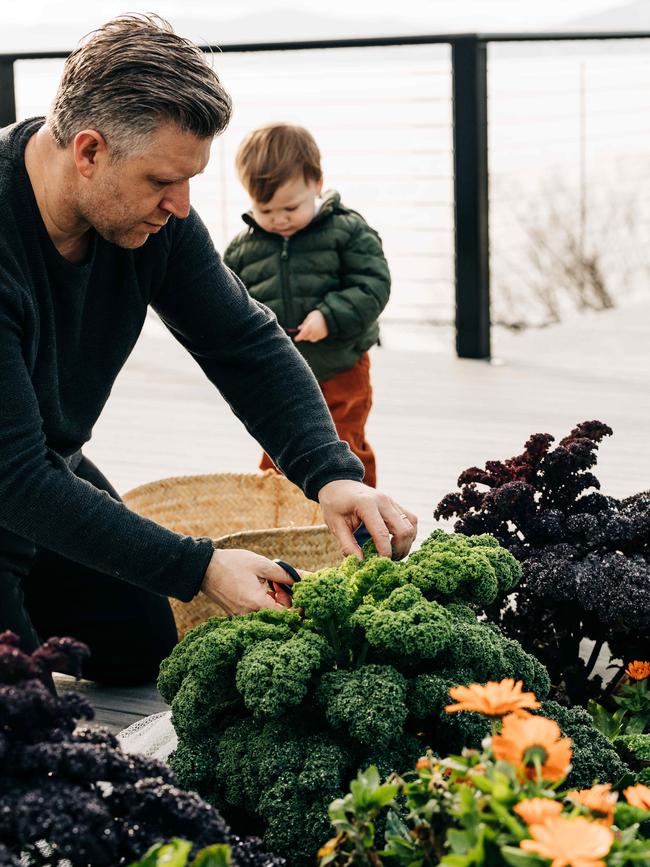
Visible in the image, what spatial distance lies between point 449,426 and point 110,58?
118 inches

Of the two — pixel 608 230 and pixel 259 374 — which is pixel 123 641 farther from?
pixel 608 230

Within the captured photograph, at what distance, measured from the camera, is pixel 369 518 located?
1.89 m

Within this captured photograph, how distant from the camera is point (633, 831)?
1.12m

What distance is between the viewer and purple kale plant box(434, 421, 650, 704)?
197 centimetres

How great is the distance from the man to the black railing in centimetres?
331


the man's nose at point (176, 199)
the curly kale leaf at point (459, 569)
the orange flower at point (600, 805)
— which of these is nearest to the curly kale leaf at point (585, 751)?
the curly kale leaf at point (459, 569)

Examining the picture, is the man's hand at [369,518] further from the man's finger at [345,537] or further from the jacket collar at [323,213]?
the jacket collar at [323,213]

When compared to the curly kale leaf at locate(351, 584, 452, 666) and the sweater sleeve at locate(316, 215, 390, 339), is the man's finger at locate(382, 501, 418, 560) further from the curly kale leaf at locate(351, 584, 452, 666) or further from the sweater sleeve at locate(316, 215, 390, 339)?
the sweater sleeve at locate(316, 215, 390, 339)

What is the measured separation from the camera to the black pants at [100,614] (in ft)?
8.14

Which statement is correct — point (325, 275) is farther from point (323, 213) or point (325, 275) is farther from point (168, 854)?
point (168, 854)

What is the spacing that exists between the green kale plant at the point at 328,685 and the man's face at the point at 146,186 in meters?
0.62

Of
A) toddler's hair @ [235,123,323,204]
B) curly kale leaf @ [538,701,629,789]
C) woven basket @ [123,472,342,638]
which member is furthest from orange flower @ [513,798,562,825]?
toddler's hair @ [235,123,323,204]

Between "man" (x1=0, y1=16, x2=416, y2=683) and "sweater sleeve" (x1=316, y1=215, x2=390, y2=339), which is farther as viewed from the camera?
"sweater sleeve" (x1=316, y1=215, x2=390, y2=339)

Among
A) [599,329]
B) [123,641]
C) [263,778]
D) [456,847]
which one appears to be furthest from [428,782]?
[599,329]
